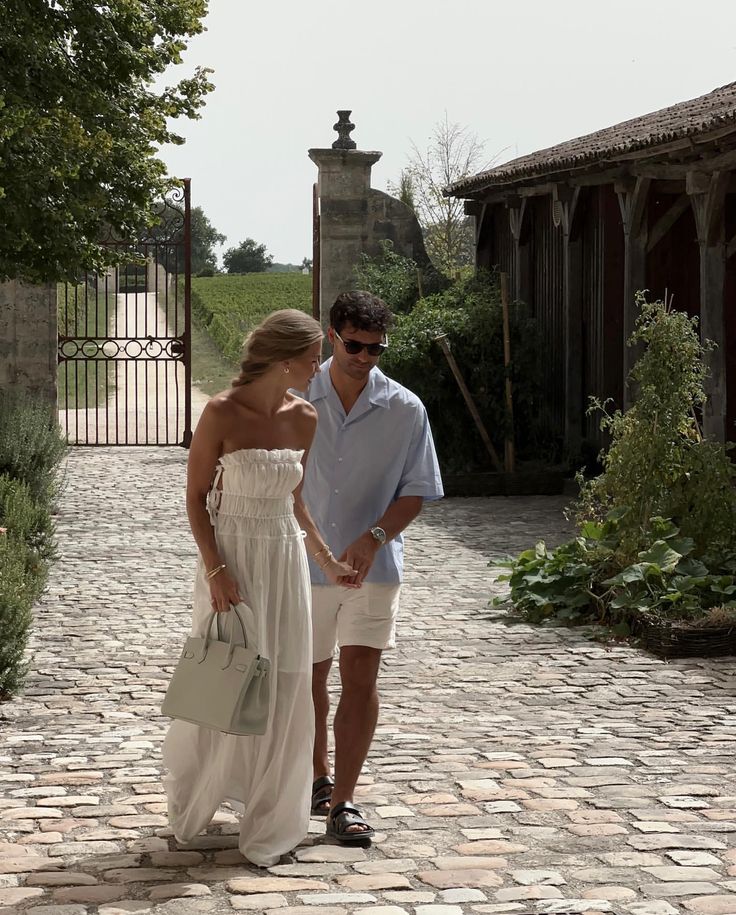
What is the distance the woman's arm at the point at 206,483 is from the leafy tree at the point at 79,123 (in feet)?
21.5

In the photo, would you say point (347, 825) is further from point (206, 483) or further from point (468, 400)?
point (468, 400)

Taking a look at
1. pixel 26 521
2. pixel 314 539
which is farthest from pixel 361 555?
pixel 26 521

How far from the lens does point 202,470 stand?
14.6 ft

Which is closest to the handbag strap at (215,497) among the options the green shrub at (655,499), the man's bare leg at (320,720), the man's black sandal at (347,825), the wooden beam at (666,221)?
the man's bare leg at (320,720)

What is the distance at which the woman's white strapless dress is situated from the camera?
14.4 feet

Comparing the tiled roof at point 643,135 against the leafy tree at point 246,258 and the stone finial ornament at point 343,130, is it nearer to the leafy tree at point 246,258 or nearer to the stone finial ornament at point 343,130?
the stone finial ornament at point 343,130

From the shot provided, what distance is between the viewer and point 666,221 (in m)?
14.4

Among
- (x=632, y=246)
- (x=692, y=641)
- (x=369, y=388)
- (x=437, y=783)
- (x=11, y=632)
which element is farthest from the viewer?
(x=632, y=246)

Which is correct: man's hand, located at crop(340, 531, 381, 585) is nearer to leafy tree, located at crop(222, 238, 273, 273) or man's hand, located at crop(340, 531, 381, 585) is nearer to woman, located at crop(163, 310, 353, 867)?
woman, located at crop(163, 310, 353, 867)

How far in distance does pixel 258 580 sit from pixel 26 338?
45.4 feet

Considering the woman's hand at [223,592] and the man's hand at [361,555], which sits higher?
the man's hand at [361,555]

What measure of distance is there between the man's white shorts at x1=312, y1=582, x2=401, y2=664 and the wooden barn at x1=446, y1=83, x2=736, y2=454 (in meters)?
7.04

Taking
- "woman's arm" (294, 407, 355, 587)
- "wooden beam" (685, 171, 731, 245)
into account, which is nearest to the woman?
"woman's arm" (294, 407, 355, 587)

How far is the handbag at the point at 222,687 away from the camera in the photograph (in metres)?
4.26
